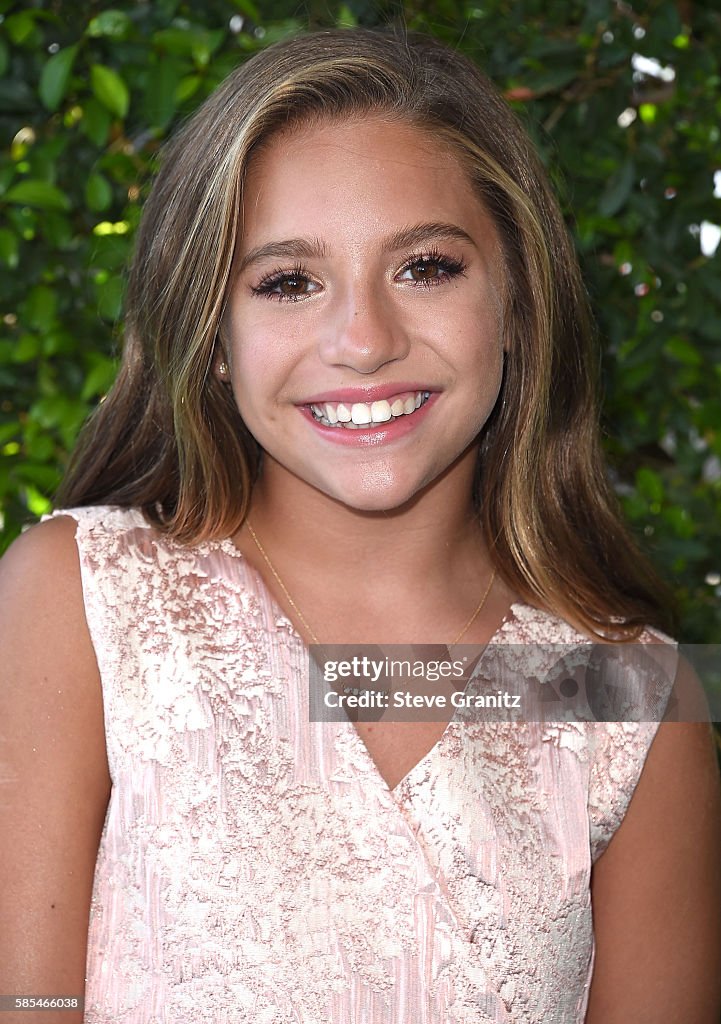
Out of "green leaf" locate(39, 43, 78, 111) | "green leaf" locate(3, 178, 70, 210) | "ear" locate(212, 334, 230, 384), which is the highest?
"green leaf" locate(39, 43, 78, 111)

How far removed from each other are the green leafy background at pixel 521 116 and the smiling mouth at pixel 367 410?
1.79 ft

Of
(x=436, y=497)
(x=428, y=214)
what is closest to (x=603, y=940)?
(x=436, y=497)

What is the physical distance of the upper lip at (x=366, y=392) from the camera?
1.45m

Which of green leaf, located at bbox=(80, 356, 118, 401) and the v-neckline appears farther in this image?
green leaf, located at bbox=(80, 356, 118, 401)

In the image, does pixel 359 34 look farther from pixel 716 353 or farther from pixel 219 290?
pixel 716 353

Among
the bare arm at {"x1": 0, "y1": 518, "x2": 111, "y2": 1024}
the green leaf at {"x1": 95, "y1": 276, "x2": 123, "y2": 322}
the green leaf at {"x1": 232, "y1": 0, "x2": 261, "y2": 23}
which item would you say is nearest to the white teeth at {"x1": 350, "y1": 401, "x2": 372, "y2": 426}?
the bare arm at {"x1": 0, "y1": 518, "x2": 111, "y2": 1024}

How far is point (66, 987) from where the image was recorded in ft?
4.60

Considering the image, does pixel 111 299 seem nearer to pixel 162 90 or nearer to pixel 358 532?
pixel 162 90

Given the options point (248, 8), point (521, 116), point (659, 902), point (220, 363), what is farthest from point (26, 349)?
point (659, 902)

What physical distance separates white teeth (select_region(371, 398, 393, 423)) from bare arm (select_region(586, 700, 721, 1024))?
1.86 feet

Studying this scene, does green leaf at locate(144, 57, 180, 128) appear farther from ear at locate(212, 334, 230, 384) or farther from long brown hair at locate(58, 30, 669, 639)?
ear at locate(212, 334, 230, 384)

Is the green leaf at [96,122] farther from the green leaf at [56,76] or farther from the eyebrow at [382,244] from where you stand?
the eyebrow at [382,244]

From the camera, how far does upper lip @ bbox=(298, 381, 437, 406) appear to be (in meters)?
1.45

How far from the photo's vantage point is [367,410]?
146cm
